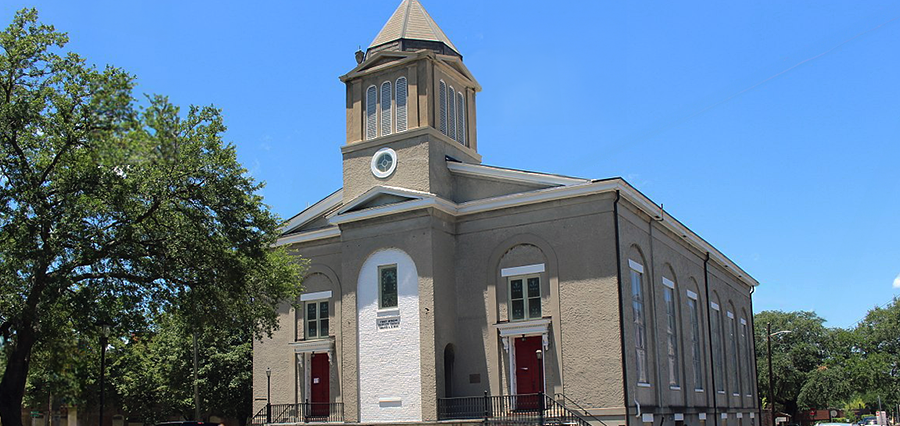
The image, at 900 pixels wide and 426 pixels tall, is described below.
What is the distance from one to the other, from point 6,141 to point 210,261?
230 inches

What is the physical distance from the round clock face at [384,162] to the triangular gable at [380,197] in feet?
3.65

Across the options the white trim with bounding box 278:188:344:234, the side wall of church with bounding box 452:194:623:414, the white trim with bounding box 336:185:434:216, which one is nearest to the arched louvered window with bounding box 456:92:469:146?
the white trim with bounding box 336:185:434:216

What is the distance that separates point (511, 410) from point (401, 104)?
11728mm

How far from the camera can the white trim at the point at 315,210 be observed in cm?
3372

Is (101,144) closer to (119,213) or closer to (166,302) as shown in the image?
(119,213)

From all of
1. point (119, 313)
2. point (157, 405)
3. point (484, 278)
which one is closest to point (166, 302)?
point (119, 313)

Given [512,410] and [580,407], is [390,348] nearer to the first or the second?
[512,410]

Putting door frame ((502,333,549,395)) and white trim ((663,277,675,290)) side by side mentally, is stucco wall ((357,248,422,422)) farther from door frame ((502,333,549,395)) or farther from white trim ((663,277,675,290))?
white trim ((663,277,675,290))

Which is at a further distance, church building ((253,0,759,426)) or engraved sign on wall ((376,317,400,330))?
engraved sign on wall ((376,317,400,330))

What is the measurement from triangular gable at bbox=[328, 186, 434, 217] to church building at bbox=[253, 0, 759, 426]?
0.19 feet

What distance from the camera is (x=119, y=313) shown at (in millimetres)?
23141

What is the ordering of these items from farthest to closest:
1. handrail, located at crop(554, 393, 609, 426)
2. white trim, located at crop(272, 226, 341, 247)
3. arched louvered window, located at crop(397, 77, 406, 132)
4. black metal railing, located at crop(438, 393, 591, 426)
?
white trim, located at crop(272, 226, 341, 247) → arched louvered window, located at crop(397, 77, 406, 132) → handrail, located at crop(554, 393, 609, 426) → black metal railing, located at crop(438, 393, 591, 426)

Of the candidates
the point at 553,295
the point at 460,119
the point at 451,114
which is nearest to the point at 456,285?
the point at 553,295

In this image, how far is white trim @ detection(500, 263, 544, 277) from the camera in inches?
1128
